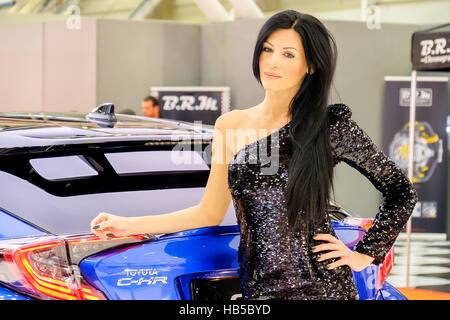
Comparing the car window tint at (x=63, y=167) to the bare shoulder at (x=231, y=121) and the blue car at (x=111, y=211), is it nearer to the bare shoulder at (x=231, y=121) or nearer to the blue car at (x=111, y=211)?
the blue car at (x=111, y=211)

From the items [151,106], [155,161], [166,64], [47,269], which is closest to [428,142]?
[151,106]

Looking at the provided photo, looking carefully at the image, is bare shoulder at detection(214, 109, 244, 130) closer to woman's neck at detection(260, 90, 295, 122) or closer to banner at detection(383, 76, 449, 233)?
woman's neck at detection(260, 90, 295, 122)

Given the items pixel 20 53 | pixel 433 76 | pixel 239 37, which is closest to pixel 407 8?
pixel 433 76

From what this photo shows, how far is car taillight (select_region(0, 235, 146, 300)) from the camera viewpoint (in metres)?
1.37

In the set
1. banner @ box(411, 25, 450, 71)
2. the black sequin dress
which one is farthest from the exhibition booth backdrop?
the black sequin dress

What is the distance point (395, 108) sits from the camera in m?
8.34

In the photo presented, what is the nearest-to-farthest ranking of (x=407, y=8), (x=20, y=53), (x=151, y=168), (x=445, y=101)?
(x=151, y=168) < (x=445, y=101) < (x=20, y=53) < (x=407, y=8)

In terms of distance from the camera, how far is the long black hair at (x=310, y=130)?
143cm

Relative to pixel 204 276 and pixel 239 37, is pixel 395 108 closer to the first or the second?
pixel 239 37

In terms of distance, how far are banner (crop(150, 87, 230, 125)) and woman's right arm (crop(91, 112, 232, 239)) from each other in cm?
676

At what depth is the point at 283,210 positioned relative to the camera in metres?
1.44
